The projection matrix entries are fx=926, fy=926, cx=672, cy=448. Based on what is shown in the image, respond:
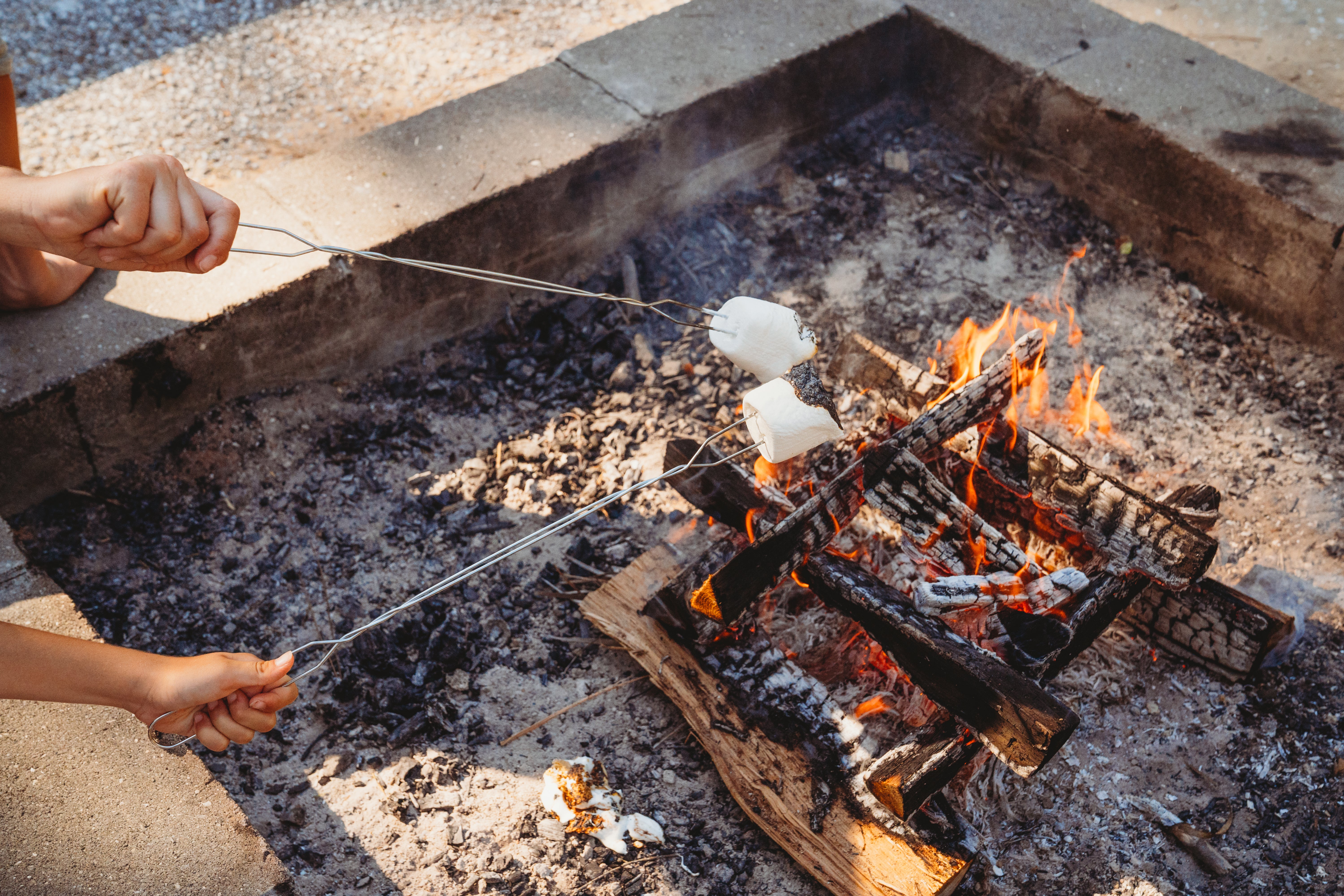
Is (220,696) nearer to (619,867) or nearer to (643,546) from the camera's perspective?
(619,867)

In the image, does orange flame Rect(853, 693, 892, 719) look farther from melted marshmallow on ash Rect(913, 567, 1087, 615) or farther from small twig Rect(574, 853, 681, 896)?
small twig Rect(574, 853, 681, 896)

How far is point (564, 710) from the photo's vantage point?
8.86 ft

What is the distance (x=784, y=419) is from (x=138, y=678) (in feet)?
4.94

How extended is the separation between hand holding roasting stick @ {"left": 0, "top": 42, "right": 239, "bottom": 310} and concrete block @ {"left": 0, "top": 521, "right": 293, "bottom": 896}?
3.00 ft

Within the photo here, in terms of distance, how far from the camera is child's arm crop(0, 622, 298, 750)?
1881 mm

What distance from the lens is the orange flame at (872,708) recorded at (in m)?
2.55

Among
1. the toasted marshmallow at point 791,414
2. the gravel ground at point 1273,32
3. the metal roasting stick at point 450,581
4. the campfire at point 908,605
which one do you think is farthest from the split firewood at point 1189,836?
the gravel ground at point 1273,32

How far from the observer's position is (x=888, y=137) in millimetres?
4367

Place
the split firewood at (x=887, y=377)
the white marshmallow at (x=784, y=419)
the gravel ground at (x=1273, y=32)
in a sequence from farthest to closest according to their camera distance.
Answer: the gravel ground at (x=1273, y=32), the split firewood at (x=887, y=377), the white marshmallow at (x=784, y=419)

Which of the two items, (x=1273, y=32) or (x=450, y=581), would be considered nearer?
(x=450, y=581)

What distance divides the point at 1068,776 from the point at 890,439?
105cm

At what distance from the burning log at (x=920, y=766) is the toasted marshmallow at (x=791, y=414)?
77 centimetres

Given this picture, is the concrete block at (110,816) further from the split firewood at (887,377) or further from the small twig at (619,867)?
the split firewood at (887,377)

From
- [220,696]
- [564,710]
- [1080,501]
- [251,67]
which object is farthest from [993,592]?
[251,67]
